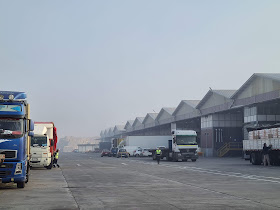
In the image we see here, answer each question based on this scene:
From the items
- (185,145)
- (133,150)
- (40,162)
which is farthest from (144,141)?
(40,162)

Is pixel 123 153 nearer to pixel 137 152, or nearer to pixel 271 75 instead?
pixel 137 152

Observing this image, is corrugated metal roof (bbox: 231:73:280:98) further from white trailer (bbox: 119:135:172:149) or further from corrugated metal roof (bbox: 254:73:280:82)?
white trailer (bbox: 119:135:172:149)

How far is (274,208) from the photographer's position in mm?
11023

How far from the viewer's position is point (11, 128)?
51.2 feet

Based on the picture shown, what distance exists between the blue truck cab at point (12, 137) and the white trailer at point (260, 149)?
22.5 m

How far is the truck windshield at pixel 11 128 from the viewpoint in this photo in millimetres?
15375

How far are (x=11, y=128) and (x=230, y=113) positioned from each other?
58.3m

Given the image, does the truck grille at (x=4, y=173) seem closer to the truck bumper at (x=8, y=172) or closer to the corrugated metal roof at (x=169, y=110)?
the truck bumper at (x=8, y=172)

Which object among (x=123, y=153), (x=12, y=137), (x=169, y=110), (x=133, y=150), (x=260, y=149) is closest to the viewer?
(x=12, y=137)

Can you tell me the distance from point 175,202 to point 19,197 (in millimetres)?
4815

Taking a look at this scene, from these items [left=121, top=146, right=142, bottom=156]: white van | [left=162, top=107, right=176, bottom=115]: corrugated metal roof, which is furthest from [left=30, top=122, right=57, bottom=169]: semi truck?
[left=162, top=107, right=176, bottom=115]: corrugated metal roof

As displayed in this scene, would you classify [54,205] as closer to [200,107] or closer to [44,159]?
[44,159]

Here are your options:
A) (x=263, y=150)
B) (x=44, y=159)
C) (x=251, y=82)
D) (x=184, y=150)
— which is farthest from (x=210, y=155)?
(x=44, y=159)

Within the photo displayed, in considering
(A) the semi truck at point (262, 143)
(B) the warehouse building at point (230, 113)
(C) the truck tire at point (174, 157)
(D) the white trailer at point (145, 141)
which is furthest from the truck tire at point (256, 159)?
(D) the white trailer at point (145, 141)
